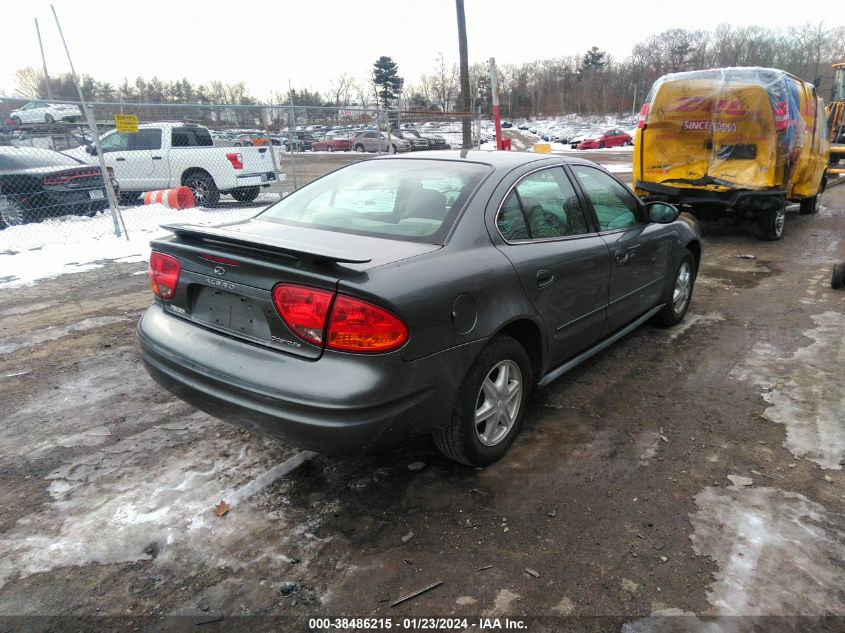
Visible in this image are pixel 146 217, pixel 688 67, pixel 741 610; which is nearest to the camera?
pixel 741 610

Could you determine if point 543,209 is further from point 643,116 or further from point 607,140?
point 607,140

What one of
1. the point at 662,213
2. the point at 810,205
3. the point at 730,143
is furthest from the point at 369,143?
the point at 662,213

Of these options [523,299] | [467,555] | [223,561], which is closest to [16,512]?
[223,561]

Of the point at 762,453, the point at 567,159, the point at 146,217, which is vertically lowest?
the point at 762,453

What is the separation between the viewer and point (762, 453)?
9.84 ft

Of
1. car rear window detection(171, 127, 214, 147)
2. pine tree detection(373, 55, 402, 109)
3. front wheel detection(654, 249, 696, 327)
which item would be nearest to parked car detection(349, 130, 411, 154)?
car rear window detection(171, 127, 214, 147)

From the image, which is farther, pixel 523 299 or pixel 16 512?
pixel 523 299

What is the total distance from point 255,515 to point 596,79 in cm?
8039

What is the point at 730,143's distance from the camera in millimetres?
7977

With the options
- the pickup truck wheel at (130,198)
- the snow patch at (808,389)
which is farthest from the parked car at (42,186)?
the snow patch at (808,389)

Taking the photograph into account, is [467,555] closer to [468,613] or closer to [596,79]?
[468,613]

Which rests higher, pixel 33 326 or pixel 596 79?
pixel 596 79

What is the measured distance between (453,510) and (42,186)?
10.00 meters

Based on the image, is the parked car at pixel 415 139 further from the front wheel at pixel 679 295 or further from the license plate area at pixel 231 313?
the license plate area at pixel 231 313
